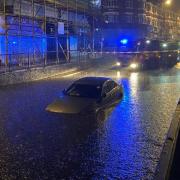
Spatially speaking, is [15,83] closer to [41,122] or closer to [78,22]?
[41,122]

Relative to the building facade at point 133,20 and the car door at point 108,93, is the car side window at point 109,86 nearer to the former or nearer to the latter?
the car door at point 108,93

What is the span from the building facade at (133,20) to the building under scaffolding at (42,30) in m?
9.09

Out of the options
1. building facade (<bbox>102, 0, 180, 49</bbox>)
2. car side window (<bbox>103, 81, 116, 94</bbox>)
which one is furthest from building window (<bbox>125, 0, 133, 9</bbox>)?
car side window (<bbox>103, 81, 116, 94</bbox>)

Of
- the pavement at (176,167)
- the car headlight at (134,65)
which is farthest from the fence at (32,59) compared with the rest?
the pavement at (176,167)

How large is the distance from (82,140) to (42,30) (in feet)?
74.4

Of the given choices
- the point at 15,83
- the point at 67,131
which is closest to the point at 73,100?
the point at 67,131

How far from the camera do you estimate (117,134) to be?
10.7m

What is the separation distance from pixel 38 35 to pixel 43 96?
1356 centimetres

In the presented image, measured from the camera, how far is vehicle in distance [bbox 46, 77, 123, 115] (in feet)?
43.4

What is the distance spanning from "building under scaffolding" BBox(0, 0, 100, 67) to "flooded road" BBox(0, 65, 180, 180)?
1092cm

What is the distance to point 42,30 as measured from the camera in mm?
31422

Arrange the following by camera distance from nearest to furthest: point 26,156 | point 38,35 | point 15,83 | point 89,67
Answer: point 26,156, point 15,83, point 38,35, point 89,67

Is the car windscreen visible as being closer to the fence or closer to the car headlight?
the fence

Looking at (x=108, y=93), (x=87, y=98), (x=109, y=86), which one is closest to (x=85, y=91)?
(x=87, y=98)
